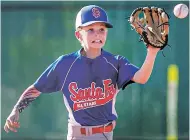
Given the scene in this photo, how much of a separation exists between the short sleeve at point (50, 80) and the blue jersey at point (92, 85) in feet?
0.16

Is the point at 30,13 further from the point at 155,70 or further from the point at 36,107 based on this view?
the point at 155,70

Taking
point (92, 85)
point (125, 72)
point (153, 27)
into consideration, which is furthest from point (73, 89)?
Answer: point (153, 27)

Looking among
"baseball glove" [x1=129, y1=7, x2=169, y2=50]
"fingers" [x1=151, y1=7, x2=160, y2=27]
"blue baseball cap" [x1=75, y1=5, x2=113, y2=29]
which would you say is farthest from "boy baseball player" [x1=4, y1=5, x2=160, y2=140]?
"fingers" [x1=151, y1=7, x2=160, y2=27]

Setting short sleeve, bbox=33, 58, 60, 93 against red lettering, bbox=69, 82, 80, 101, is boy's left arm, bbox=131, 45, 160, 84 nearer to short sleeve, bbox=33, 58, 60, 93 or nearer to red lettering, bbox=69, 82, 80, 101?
red lettering, bbox=69, 82, 80, 101

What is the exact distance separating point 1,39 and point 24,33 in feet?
1.15

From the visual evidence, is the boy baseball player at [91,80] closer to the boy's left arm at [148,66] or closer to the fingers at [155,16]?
the boy's left arm at [148,66]

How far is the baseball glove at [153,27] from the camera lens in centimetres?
462

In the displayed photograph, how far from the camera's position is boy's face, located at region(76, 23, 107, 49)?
4.71 m

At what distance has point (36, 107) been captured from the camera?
916 centimetres

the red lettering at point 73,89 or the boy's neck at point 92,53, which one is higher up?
the boy's neck at point 92,53

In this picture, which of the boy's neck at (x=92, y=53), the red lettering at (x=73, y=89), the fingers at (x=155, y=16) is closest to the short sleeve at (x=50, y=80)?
the red lettering at (x=73, y=89)

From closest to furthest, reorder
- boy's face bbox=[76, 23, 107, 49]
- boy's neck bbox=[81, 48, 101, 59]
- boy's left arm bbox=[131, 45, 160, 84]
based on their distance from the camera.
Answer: boy's left arm bbox=[131, 45, 160, 84]
boy's face bbox=[76, 23, 107, 49]
boy's neck bbox=[81, 48, 101, 59]

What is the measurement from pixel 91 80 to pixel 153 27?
2.04 ft

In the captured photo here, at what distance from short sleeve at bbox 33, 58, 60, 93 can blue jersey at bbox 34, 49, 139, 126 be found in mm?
49
